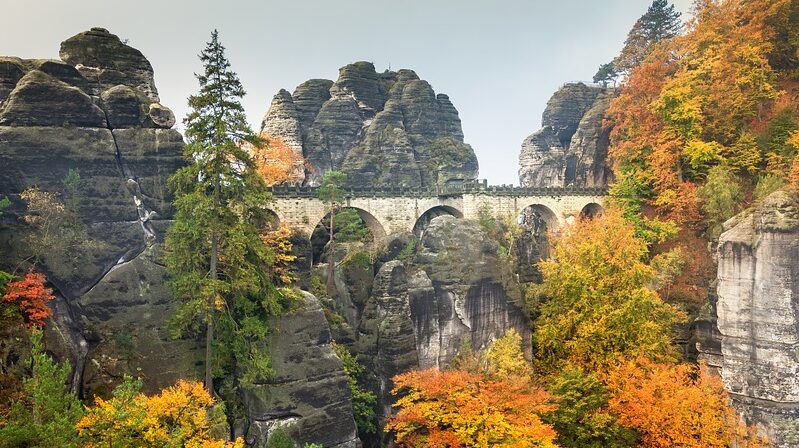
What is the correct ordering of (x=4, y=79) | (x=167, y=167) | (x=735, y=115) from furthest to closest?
(x=735, y=115)
(x=167, y=167)
(x=4, y=79)

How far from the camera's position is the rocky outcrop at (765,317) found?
21.8m

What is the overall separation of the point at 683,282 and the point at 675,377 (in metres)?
8.06

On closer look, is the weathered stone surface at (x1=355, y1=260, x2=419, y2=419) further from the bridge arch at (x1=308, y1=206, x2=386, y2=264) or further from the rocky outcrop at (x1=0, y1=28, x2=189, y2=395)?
the bridge arch at (x1=308, y1=206, x2=386, y2=264)

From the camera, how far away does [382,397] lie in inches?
811

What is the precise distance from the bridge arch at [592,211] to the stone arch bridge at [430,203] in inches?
3.2

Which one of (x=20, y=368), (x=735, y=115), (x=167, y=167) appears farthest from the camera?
(x=735, y=115)

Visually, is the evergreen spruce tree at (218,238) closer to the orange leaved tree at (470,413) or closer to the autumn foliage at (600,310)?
the orange leaved tree at (470,413)

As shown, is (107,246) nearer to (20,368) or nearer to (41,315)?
(41,315)

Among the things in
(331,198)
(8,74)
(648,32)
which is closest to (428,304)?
(331,198)

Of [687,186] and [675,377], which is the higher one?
[687,186]

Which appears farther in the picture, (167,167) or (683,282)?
(683,282)

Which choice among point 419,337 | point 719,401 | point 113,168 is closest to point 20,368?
point 113,168

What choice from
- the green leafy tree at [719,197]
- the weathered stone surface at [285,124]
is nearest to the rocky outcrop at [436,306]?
the green leafy tree at [719,197]

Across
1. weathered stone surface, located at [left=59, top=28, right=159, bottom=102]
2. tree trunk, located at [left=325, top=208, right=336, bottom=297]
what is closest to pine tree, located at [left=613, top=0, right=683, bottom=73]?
tree trunk, located at [left=325, top=208, right=336, bottom=297]
